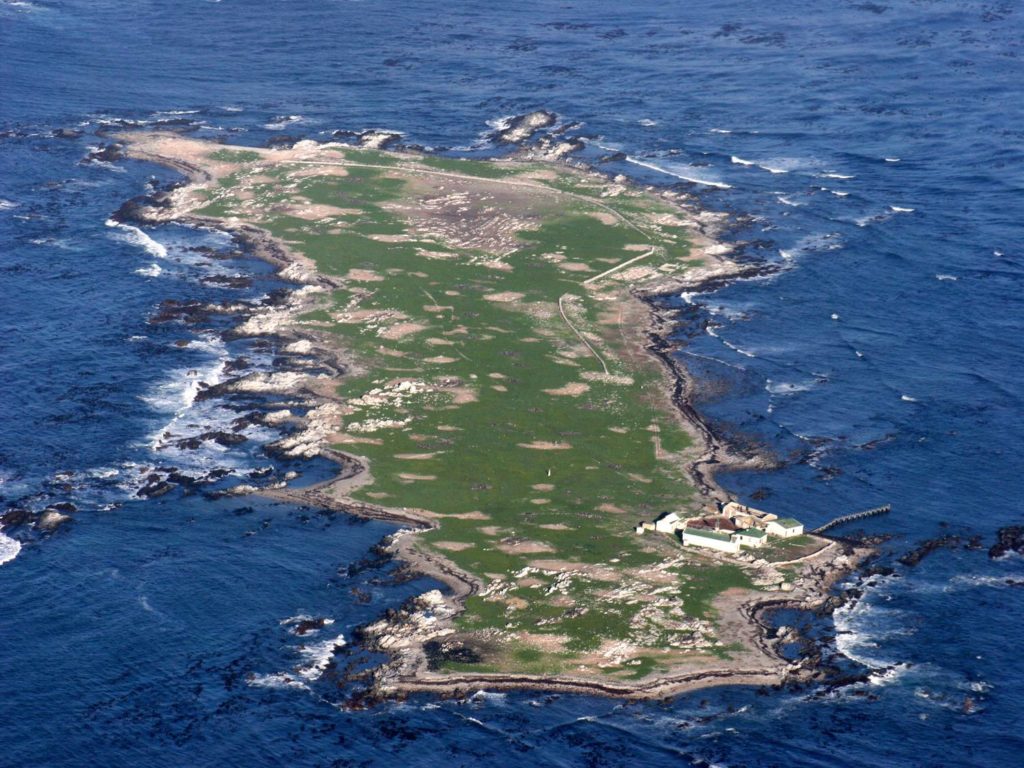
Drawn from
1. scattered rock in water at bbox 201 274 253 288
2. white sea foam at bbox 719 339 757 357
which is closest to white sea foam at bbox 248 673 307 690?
white sea foam at bbox 719 339 757 357

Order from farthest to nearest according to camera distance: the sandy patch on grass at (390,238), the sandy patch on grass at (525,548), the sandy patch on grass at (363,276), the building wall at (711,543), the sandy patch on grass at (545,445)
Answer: the sandy patch on grass at (390,238) < the sandy patch on grass at (363,276) < the sandy patch on grass at (545,445) < the sandy patch on grass at (525,548) < the building wall at (711,543)

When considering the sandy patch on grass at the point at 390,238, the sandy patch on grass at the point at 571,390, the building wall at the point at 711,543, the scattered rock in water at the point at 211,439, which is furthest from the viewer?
the sandy patch on grass at the point at 390,238

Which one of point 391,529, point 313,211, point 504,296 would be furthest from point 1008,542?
point 313,211

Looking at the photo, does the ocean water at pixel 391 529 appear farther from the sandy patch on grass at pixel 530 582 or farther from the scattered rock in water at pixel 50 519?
the sandy patch on grass at pixel 530 582

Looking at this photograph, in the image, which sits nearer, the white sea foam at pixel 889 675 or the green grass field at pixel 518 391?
the white sea foam at pixel 889 675

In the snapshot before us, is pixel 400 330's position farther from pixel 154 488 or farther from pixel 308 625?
pixel 308 625

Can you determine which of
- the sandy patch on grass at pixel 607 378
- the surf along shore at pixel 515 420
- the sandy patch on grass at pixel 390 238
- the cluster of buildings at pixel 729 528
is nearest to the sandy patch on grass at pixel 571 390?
the surf along shore at pixel 515 420

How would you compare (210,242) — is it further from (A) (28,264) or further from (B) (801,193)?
(B) (801,193)
